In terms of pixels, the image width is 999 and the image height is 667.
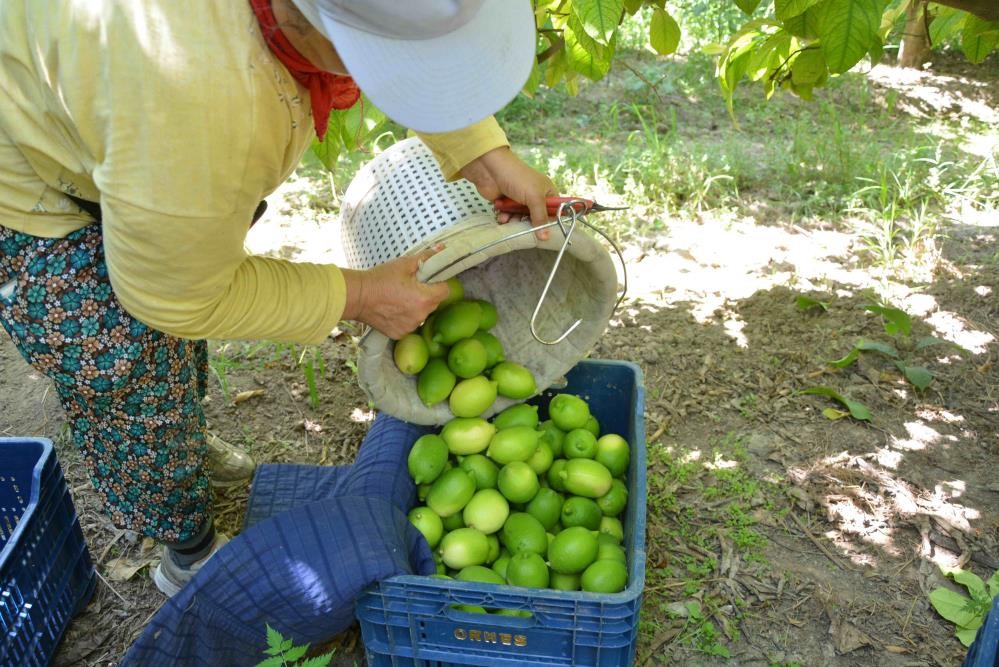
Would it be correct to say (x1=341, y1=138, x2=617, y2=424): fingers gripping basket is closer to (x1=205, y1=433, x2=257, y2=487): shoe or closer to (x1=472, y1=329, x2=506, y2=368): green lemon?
(x1=472, y1=329, x2=506, y2=368): green lemon


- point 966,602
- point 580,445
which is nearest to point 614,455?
point 580,445

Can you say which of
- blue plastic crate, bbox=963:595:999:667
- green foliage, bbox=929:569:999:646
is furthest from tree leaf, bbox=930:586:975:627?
blue plastic crate, bbox=963:595:999:667

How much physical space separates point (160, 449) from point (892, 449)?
2.23 meters

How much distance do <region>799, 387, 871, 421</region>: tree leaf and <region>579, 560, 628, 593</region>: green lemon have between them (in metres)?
1.35

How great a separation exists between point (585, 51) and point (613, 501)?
1.14m

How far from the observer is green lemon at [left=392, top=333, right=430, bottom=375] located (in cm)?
216

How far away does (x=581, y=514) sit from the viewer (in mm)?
2160

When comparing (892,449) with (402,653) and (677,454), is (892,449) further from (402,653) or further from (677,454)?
(402,653)

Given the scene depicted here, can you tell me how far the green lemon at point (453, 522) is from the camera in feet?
7.11

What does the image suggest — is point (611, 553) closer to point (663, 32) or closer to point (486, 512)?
point (486, 512)

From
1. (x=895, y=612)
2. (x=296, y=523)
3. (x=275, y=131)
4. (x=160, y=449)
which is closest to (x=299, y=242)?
(x=160, y=449)

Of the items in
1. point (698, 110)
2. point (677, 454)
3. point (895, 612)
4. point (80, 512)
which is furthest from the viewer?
point (698, 110)

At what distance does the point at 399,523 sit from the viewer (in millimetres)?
1935

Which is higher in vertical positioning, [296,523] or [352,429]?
[296,523]
